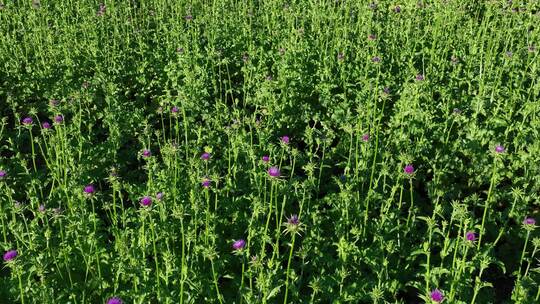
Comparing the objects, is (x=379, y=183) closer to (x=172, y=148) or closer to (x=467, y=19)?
(x=172, y=148)

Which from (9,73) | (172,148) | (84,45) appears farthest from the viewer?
(84,45)

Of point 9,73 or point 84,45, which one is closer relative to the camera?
point 9,73

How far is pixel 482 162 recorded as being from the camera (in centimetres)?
374

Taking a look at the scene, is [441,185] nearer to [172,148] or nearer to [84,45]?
[172,148]

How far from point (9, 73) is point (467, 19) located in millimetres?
5395

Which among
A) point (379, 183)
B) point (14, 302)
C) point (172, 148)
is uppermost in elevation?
point (172, 148)

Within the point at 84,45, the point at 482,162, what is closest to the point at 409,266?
the point at 482,162

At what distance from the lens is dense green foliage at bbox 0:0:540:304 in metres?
2.64

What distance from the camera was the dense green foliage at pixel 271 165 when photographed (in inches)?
104

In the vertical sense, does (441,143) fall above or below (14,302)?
above

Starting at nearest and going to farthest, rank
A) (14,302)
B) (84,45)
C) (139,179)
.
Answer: (14,302) < (139,179) < (84,45)

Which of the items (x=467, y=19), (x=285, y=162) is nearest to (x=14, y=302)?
(x=285, y=162)

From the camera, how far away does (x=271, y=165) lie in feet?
11.3

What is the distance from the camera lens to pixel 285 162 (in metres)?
3.89
